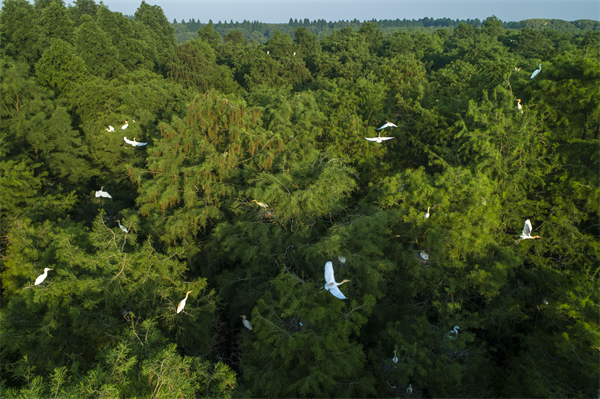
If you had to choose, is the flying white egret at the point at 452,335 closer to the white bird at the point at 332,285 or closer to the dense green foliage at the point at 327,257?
the dense green foliage at the point at 327,257

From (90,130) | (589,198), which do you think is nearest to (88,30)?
(90,130)

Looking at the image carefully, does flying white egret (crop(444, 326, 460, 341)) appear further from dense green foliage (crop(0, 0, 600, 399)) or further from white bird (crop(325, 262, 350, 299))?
white bird (crop(325, 262, 350, 299))

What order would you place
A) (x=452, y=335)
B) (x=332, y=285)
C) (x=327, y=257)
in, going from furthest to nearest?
(x=327, y=257), (x=452, y=335), (x=332, y=285)

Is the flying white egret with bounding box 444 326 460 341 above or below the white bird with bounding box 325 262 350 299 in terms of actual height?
below

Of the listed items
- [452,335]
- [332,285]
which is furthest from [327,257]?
[452,335]

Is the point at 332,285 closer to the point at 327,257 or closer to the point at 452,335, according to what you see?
the point at 327,257

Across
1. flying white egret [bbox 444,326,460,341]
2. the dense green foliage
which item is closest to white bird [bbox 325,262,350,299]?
the dense green foliage

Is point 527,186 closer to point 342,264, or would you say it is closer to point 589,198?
point 589,198

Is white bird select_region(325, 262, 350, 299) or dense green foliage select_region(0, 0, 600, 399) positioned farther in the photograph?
dense green foliage select_region(0, 0, 600, 399)
